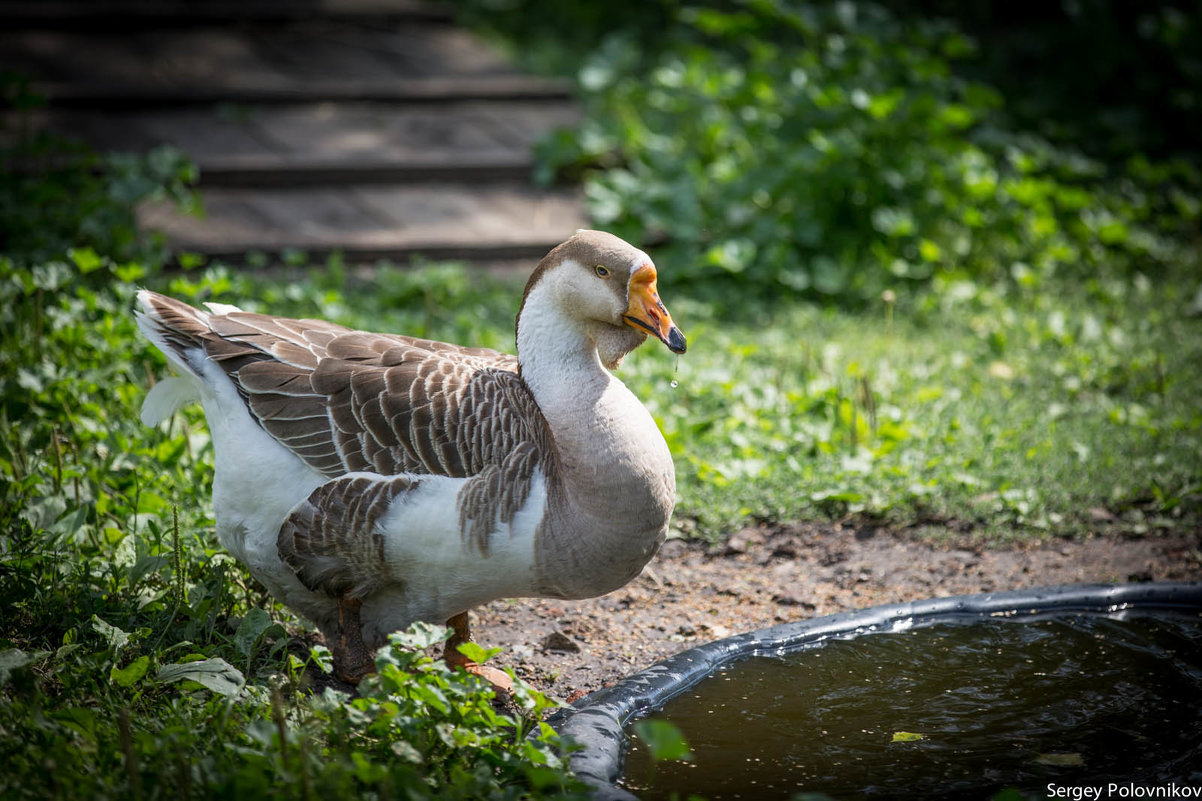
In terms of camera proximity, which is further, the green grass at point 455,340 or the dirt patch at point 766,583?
the dirt patch at point 766,583

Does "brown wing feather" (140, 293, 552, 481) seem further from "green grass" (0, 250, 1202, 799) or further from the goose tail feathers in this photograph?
"green grass" (0, 250, 1202, 799)

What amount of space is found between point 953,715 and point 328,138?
613 centimetres

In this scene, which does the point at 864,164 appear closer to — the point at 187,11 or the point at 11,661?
the point at 11,661

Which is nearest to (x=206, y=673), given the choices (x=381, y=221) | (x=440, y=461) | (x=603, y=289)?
(x=440, y=461)

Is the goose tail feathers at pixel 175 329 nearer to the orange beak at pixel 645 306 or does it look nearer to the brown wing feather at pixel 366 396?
the brown wing feather at pixel 366 396

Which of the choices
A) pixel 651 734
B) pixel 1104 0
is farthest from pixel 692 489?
pixel 1104 0

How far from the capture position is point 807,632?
12.0ft

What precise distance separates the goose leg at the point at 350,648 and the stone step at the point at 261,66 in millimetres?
5778

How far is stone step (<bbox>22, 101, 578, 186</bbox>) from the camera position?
7527mm

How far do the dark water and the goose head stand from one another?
108 centimetres

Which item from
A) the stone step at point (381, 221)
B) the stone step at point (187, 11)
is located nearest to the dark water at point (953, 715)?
the stone step at point (381, 221)

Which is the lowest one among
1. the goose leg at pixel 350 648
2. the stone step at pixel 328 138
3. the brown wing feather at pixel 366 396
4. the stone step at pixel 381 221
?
the goose leg at pixel 350 648

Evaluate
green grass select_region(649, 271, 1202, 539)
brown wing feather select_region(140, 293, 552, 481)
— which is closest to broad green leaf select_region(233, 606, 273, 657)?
brown wing feather select_region(140, 293, 552, 481)

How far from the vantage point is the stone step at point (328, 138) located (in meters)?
7.53
